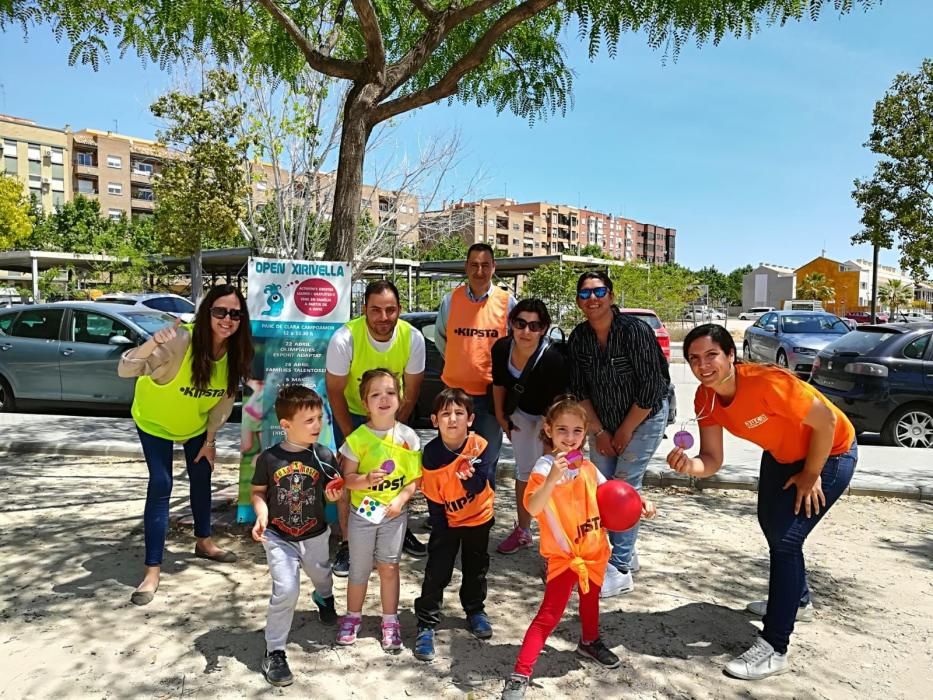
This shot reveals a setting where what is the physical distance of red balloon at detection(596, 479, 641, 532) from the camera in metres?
3.06

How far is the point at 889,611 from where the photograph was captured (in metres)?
3.86

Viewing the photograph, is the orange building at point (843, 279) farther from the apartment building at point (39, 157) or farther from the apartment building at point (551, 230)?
the apartment building at point (39, 157)

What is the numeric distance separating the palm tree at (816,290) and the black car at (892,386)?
82.7 metres

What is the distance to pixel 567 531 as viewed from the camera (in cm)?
303

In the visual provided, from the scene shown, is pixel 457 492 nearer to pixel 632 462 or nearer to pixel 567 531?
pixel 567 531

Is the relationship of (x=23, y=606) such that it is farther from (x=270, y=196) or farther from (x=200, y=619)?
(x=270, y=196)

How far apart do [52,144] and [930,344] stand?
75438mm

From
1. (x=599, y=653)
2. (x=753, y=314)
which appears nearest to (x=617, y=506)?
(x=599, y=653)

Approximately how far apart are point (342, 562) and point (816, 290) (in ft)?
299

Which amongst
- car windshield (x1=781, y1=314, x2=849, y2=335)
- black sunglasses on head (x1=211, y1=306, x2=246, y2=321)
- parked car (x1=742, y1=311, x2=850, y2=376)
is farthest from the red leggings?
car windshield (x1=781, y1=314, x2=849, y2=335)

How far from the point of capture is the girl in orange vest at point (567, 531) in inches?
115

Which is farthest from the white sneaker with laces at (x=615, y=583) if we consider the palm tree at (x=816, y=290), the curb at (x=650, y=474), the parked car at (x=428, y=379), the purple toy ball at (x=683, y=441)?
the palm tree at (x=816, y=290)

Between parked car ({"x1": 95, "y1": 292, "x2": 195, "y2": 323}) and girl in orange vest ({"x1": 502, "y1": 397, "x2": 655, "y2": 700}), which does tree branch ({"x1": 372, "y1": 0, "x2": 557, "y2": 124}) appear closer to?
girl in orange vest ({"x1": 502, "y1": 397, "x2": 655, "y2": 700})

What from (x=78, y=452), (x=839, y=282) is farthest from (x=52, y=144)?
(x=839, y=282)
